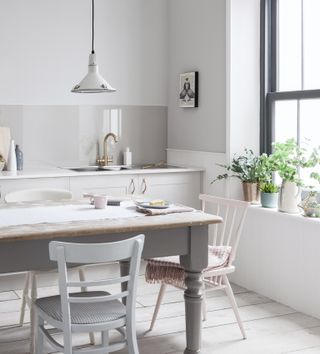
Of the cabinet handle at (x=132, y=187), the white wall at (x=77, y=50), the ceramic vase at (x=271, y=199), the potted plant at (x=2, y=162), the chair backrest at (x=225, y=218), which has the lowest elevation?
the chair backrest at (x=225, y=218)

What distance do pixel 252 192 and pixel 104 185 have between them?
125cm

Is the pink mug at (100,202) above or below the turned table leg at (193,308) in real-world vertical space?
above

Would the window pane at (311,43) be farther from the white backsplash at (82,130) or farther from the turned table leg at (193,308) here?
the turned table leg at (193,308)

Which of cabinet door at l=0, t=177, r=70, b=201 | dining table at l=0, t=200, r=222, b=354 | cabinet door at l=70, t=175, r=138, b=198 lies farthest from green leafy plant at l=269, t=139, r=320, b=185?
cabinet door at l=0, t=177, r=70, b=201

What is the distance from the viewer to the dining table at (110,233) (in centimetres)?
282

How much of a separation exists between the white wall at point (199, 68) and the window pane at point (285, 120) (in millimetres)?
469

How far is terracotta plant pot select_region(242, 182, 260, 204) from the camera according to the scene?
16.0ft

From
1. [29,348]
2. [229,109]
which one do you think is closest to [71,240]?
[29,348]

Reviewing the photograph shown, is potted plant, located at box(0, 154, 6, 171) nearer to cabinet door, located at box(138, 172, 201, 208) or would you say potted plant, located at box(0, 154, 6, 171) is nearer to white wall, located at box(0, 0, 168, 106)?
white wall, located at box(0, 0, 168, 106)

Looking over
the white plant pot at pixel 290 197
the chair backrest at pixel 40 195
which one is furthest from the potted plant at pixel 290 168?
the chair backrest at pixel 40 195

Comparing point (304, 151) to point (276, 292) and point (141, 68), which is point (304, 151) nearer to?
point (276, 292)

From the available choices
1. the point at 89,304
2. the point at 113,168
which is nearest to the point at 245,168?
the point at 113,168

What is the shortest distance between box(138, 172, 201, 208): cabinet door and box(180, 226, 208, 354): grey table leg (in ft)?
6.76

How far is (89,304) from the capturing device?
9.55ft
